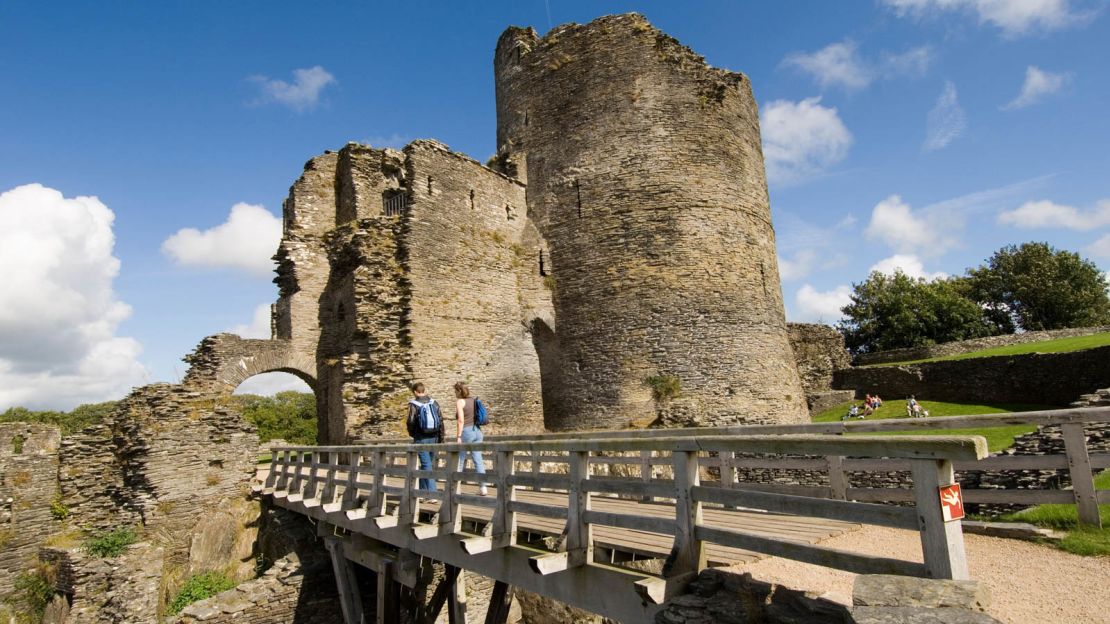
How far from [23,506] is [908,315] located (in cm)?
5130

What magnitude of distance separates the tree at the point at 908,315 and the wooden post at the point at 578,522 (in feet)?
159

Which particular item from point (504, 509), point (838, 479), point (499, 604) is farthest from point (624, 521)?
point (499, 604)

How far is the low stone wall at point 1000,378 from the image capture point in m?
18.0

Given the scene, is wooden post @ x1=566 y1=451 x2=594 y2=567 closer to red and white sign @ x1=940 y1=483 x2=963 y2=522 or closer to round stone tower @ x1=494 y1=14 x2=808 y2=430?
red and white sign @ x1=940 y1=483 x2=963 y2=522

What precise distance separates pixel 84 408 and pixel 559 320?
6422cm

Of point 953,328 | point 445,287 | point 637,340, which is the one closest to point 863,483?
point 637,340

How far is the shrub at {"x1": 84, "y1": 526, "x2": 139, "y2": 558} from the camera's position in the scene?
12617mm

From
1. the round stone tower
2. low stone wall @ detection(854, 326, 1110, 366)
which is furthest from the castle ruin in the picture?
low stone wall @ detection(854, 326, 1110, 366)

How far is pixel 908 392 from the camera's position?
1000 inches

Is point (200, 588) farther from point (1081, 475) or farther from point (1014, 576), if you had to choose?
point (1081, 475)

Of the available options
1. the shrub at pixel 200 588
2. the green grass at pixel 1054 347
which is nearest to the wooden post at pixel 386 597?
the shrub at pixel 200 588

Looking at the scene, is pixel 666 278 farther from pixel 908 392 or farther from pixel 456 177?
pixel 908 392

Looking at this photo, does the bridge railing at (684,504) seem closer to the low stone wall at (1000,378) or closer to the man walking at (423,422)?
the man walking at (423,422)

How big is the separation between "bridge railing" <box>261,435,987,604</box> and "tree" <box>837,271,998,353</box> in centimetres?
4749
